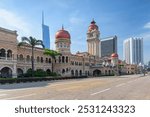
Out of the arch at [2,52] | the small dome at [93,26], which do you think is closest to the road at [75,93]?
the arch at [2,52]

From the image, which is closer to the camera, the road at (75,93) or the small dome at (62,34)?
the road at (75,93)

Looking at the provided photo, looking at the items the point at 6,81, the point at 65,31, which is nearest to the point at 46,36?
the point at 65,31

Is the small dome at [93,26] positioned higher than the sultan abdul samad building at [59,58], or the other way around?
the small dome at [93,26]

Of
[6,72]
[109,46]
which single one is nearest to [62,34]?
[6,72]

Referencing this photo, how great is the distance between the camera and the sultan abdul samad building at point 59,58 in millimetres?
44312

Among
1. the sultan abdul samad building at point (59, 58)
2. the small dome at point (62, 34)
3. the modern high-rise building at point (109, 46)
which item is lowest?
the sultan abdul samad building at point (59, 58)

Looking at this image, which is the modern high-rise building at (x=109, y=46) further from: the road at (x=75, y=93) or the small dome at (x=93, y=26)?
the road at (x=75, y=93)

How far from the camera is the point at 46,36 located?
17200cm

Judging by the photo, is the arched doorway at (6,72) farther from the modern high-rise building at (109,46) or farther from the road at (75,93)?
the modern high-rise building at (109,46)

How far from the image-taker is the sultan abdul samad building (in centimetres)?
4431

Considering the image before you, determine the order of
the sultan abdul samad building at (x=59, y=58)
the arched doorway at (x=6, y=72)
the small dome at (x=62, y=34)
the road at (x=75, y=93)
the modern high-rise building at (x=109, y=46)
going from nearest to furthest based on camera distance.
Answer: the road at (x=75, y=93) → the sultan abdul samad building at (x=59, y=58) → the arched doorway at (x=6, y=72) → the small dome at (x=62, y=34) → the modern high-rise building at (x=109, y=46)

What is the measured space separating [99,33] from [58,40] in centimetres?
3870

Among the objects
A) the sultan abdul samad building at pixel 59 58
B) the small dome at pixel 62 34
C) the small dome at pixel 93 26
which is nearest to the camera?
the sultan abdul samad building at pixel 59 58

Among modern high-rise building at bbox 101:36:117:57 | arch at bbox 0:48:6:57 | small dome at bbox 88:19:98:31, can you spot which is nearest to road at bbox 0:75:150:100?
arch at bbox 0:48:6:57
